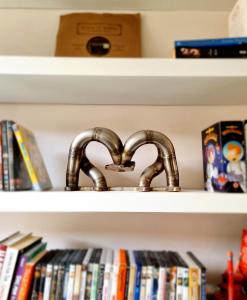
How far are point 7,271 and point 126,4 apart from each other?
0.96m

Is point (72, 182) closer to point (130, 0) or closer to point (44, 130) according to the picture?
point (44, 130)

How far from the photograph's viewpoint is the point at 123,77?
74 cm

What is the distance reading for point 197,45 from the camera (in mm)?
764

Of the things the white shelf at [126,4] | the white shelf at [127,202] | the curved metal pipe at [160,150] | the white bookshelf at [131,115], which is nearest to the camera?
the white shelf at [127,202]

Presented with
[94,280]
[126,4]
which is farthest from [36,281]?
[126,4]

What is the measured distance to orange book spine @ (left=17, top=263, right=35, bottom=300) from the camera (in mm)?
700

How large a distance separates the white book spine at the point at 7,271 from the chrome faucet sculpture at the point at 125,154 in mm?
215

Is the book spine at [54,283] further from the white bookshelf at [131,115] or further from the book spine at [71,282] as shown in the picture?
the white bookshelf at [131,115]

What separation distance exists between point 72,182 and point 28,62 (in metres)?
0.35

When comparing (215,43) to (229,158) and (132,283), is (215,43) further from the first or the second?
(132,283)

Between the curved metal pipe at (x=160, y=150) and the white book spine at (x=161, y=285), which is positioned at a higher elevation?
the curved metal pipe at (x=160, y=150)

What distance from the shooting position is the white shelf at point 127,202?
2.19 ft

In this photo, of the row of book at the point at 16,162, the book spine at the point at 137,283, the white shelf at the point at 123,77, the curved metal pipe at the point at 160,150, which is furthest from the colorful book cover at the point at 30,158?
the book spine at the point at 137,283

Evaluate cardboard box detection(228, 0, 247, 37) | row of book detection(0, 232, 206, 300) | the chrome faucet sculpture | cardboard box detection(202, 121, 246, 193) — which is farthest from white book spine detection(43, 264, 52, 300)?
cardboard box detection(228, 0, 247, 37)
